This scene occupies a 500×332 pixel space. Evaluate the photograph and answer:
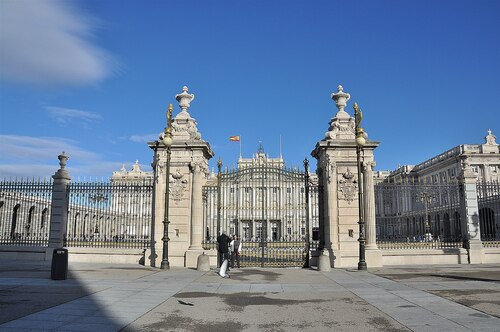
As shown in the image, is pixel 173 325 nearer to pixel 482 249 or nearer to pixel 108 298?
pixel 108 298

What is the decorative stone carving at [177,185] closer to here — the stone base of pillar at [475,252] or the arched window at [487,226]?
the stone base of pillar at [475,252]

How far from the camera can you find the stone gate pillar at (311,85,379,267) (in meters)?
20.1

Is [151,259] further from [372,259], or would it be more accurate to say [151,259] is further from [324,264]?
[372,259]

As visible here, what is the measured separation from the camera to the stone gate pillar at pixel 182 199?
66.7ft

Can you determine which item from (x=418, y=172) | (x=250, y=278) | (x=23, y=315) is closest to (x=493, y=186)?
(x=250, y=278)

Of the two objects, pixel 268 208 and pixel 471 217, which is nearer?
pixel 471 217

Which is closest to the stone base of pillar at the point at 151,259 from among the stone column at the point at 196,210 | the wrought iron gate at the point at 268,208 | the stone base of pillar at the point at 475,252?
the stone column at the point at 196,210

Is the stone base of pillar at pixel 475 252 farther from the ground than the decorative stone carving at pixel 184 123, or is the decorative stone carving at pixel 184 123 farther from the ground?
the decorative stone carving at pixel 184 123

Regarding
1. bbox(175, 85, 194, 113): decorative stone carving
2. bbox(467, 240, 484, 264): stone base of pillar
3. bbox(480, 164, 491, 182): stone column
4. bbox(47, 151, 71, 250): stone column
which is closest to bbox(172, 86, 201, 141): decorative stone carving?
bbox(175, 85, 194, 113): decorative stone carving

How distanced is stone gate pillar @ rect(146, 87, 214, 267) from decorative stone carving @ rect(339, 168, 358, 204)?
272 inches

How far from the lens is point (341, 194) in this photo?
20.5 metres

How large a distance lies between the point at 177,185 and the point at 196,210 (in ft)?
5.26

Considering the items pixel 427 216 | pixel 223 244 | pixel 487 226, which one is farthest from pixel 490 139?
pixel 223 244

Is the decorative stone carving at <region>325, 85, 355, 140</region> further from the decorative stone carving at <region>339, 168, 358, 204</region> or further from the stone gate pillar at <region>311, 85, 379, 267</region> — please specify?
the decorative stone carving at <region>339, 168, 358, 204</region>
